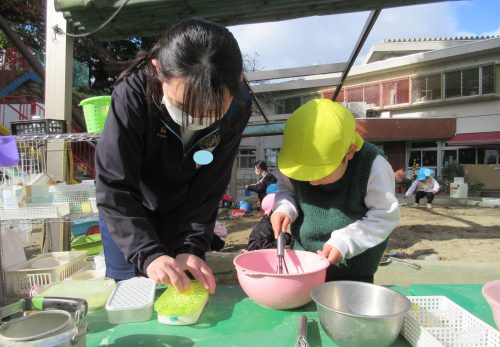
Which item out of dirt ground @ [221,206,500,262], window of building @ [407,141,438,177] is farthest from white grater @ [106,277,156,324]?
window of building @ [407,141,438,177]

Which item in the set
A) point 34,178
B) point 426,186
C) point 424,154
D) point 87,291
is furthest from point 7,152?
point 424,154

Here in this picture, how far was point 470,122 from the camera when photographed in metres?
16.6

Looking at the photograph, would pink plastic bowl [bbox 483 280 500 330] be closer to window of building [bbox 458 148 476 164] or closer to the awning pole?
the awning pole

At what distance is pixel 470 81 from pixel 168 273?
18874 mm

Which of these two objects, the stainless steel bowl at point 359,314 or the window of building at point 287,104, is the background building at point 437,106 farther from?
the stainless steel bowl at point 359,314

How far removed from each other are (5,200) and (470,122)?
1842 cm

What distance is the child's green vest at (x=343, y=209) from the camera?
1.46 m

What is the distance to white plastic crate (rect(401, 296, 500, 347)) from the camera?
0.88m

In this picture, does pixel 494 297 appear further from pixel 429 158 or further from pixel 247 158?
pixel 247 158

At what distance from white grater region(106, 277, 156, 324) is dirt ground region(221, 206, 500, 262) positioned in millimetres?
3989

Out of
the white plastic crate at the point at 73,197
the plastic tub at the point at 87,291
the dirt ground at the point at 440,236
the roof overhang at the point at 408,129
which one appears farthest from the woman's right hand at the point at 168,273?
the roof overhang at the point at 408,129

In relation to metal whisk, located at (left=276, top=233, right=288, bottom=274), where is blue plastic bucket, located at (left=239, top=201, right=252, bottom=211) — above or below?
below

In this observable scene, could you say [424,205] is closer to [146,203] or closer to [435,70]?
[435,70]

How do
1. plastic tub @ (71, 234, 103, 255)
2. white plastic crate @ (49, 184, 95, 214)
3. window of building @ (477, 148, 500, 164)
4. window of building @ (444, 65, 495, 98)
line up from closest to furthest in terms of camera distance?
white plastic crate @ (49, 184, 95, 214)
plastic tub @ (71, 234, 103, 255)
window of building @ (444, 65, 495, 98)
window of building @ (477, 148, 500, 164)
